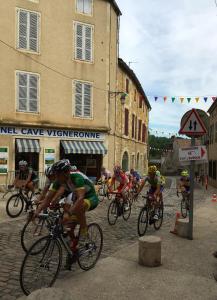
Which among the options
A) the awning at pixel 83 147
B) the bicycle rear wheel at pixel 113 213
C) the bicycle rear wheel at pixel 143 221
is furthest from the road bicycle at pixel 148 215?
the awning at pixel 83 147

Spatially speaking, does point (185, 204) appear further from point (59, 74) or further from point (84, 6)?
point (84, 6)

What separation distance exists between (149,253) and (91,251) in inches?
39.4

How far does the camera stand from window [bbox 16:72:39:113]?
19250 millimetres

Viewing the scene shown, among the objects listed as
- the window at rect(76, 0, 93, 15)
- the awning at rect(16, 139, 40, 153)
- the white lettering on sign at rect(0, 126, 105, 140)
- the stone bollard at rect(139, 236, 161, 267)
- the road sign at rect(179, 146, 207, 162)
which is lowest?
the stone bollard at rect(139, 236, 161, 267)

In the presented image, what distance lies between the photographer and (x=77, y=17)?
829 inches

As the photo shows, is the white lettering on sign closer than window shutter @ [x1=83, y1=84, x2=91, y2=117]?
Yes

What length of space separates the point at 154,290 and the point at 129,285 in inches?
14.9

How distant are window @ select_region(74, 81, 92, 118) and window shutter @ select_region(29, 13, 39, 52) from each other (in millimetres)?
3003

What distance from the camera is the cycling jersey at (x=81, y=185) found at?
5.60 metres

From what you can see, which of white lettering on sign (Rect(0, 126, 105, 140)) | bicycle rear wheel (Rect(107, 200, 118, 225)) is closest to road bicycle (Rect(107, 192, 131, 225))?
bicycle rear wheel (Rect(107, 200, 118, 225))

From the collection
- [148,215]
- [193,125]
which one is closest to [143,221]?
[148,215]

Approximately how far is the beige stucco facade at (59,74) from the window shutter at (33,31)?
17 centimetres

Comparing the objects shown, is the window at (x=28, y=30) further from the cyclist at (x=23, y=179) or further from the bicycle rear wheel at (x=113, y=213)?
the bicycle rear wheel at (x=113, y=213)

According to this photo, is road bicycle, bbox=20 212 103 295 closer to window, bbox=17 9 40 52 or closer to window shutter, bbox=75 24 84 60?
window, bbox=17 9 40 52
